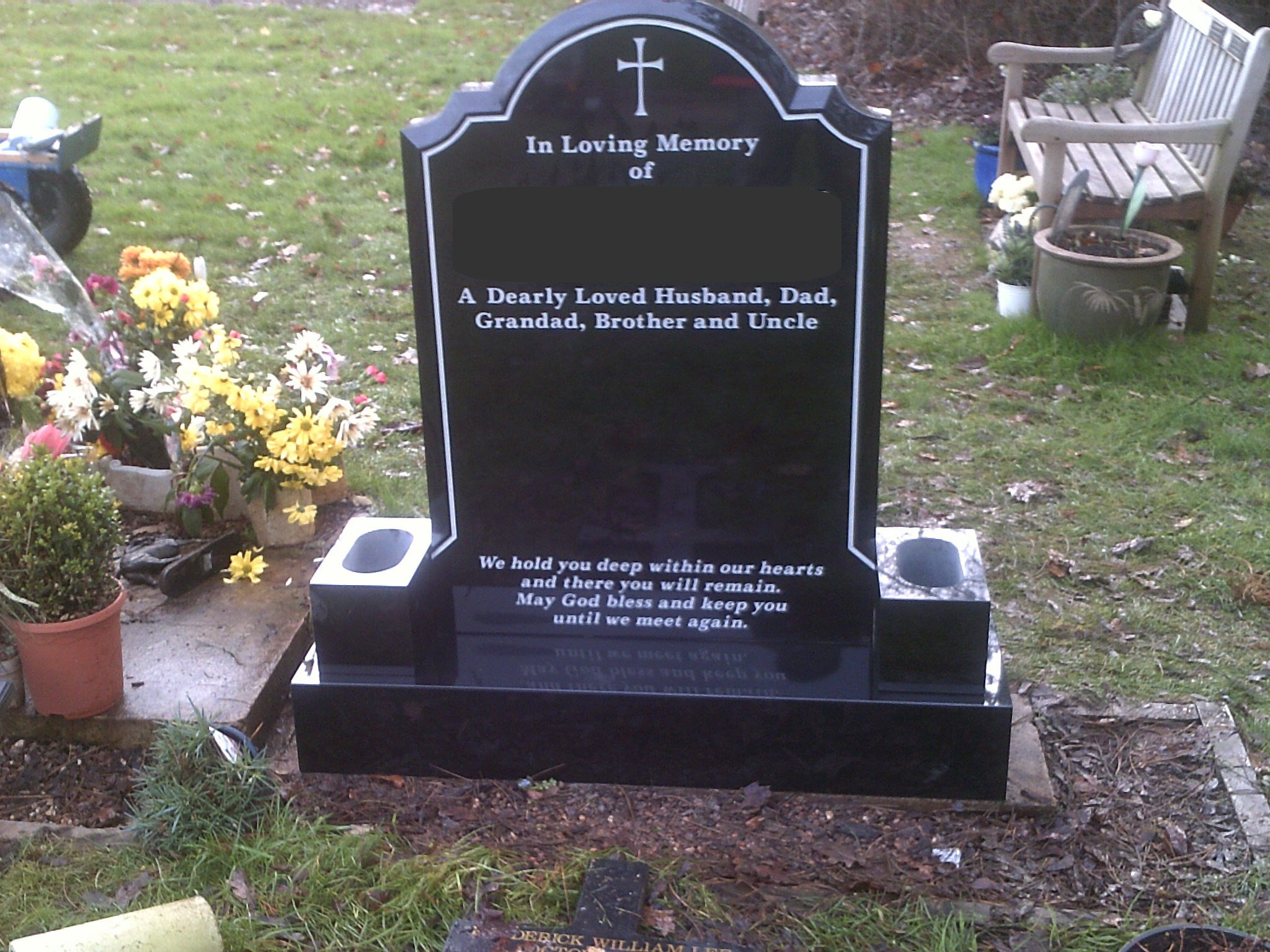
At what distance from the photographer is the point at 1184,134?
18.6 feet

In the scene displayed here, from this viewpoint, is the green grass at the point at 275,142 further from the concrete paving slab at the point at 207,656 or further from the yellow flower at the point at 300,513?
the concrete paving slab at the point at 207,656

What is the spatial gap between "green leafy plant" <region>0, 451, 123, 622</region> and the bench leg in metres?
4.93

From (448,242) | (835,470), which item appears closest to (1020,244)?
(835,470)

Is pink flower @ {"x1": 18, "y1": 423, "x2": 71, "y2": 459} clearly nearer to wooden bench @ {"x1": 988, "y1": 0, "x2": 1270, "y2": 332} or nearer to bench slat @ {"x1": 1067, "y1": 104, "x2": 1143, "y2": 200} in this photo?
wooden bench @ {"x1": 988, "y1": 0, "x2": 1270, "y2": 332}

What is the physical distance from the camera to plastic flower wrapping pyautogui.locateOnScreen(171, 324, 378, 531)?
12.0 ft

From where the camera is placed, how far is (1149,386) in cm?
534

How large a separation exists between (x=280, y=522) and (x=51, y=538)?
1.01m

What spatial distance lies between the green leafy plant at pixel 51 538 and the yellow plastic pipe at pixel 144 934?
844mm

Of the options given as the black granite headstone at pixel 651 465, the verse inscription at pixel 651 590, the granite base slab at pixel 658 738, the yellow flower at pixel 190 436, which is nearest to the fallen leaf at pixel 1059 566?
the black granite headstone at pixel 651 465

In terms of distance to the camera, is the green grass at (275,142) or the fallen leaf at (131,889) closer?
the fallen leaf at (131,889)

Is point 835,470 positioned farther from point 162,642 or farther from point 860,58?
point 860,58

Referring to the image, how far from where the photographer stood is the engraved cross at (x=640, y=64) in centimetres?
261

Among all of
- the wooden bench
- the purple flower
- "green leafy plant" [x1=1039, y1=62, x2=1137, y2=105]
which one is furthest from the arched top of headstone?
"green leafy plant" [x1=1039, y1=62, x2=1137, y2=105]

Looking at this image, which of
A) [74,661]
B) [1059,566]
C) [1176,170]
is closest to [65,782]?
[74,661]
